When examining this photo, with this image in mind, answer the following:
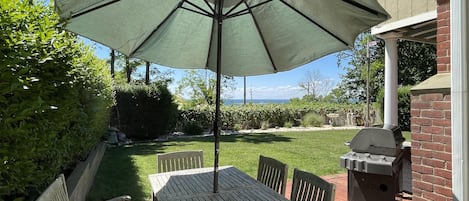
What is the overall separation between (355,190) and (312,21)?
1968 millimetres

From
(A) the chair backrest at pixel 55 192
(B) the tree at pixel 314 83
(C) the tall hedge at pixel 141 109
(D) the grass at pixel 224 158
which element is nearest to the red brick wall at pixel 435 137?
(D) the grass at pixel 224 158

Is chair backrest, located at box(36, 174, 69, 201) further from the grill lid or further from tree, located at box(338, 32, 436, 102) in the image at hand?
tree, located at box(338, 32, 436, 102)

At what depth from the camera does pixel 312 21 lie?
118 inches

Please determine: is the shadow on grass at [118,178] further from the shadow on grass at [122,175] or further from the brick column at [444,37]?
the brick column at [444,37]

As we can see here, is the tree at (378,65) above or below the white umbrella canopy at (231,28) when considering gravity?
above

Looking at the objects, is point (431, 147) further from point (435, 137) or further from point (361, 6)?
point (361, 6)

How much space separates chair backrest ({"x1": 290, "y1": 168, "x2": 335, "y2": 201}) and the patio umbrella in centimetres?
66

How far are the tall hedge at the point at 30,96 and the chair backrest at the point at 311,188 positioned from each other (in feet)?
6.02

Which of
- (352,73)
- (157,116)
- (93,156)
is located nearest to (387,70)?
(93,156)

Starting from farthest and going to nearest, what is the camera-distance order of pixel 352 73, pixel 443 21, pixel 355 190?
pixel 352 73 < pixel 355 190 < pixel 443 21

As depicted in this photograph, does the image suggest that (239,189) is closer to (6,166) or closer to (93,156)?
(6,166)

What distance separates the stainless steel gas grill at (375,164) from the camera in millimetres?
3322

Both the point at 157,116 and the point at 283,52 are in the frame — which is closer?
the point at 283,52

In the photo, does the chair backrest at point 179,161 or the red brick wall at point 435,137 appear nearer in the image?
the red brick wall at point 435,137
